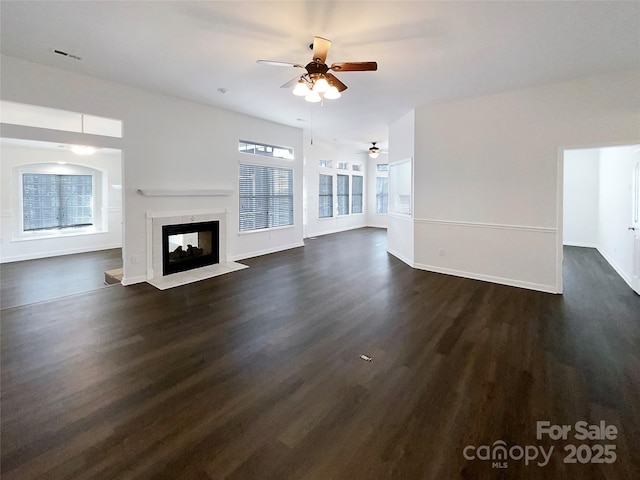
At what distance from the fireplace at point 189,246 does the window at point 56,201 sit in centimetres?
380

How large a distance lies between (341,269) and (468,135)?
10.4ft

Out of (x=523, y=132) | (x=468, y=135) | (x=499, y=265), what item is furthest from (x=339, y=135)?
(x=499, y=265)

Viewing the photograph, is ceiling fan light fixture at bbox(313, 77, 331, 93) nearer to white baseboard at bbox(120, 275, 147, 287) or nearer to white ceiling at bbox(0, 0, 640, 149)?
white ceiling at bbox(0, 0, 640, 149)

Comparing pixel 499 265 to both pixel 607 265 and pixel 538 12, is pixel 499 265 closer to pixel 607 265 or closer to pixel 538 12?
pixel 607 265

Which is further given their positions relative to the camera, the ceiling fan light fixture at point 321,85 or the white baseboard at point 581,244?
the white baseboard at point 581,244

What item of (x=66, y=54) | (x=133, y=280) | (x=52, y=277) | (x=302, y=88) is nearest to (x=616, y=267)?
(x=302, y=88)

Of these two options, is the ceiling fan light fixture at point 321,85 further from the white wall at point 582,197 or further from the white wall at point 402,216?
the white wall at point 582,197

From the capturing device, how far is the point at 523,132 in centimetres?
454

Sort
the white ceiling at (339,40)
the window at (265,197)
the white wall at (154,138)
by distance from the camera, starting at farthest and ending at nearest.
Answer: the window at (265,197) < the white wall at (154,138) < the white ceiling at (339,40)

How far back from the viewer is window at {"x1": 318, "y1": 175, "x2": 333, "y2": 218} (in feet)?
34.1

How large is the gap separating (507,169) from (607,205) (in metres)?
3.52

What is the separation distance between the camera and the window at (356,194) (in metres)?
12.0

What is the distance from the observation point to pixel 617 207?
5.58m

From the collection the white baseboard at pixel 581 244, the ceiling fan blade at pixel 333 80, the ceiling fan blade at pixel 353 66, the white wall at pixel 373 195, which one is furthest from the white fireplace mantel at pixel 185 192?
the white baseboard at pixel 581 244
